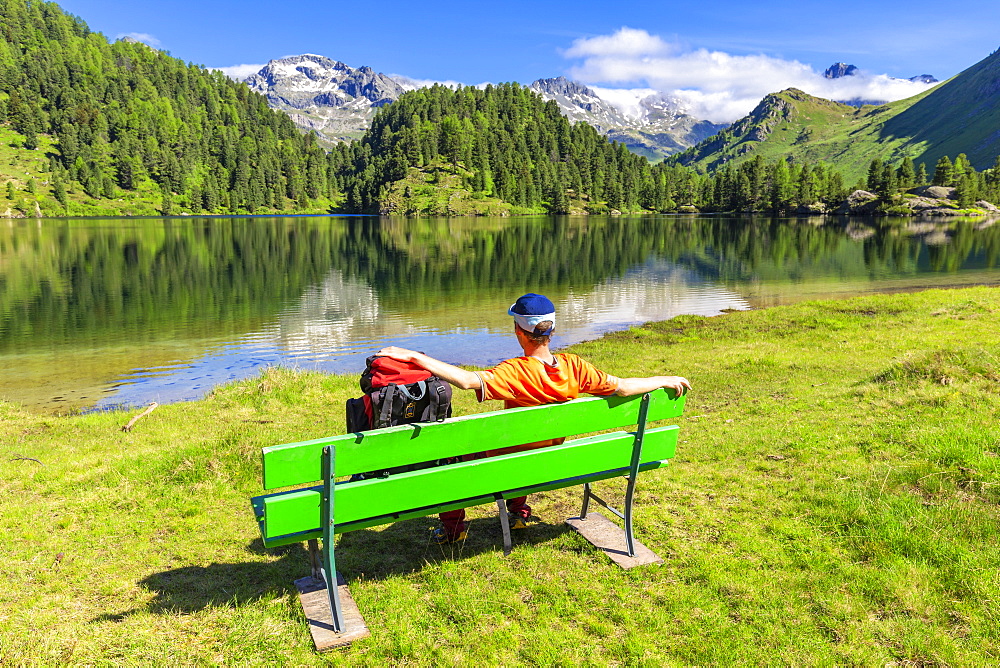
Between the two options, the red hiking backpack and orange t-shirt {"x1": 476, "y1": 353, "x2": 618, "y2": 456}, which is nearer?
the red hiking backpack

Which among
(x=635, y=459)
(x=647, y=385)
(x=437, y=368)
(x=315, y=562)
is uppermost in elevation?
(x=437, y=368)

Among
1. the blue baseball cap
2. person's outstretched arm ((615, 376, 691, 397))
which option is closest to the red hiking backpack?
the blue baseball cap

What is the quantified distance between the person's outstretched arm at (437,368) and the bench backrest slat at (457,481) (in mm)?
823

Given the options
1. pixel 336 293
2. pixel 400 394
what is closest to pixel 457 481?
pixel 400 394

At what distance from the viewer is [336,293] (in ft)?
Result: 164

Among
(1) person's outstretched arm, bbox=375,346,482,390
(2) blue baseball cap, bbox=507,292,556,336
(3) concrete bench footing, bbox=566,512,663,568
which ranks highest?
(2) blue baseball cap, bbox=507,292,556,336

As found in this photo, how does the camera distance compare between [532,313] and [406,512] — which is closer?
[406,512]

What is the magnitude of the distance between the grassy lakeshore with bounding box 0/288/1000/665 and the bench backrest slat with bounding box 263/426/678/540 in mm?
1214

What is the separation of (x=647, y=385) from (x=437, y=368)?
2.50 metres

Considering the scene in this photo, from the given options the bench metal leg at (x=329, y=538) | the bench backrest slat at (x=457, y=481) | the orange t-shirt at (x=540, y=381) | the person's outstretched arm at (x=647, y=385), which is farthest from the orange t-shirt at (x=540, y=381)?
the bench metal leg at (x=329, y=538)

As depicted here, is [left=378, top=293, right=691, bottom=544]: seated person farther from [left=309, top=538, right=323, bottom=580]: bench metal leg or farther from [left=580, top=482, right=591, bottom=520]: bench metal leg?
[left=309, top=538, right=323, bottom=580]: bench metal leg

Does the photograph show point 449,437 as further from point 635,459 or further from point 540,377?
point 635,459

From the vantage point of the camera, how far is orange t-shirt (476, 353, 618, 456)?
633cm

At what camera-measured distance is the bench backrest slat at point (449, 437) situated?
5102 millimetres
